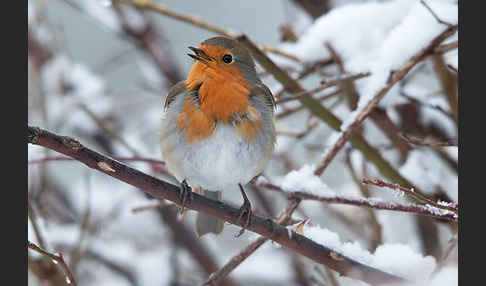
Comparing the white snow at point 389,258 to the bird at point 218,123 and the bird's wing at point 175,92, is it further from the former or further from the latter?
the bird's wing at point 175,92

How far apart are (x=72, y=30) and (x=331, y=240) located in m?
5.93

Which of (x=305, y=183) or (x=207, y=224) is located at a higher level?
(x=207, y=224)

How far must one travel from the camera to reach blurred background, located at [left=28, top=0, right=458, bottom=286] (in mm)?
2389

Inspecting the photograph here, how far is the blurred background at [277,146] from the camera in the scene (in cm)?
239

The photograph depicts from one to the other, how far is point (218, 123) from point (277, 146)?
63cm

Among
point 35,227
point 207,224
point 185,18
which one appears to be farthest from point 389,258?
point 185,18

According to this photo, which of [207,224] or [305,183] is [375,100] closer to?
[305,183]

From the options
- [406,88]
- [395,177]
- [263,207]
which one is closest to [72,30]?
[263,207]

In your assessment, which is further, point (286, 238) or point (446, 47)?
point (446, 47)

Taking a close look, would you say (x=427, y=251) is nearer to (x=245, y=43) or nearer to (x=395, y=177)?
(x=395, y=177)

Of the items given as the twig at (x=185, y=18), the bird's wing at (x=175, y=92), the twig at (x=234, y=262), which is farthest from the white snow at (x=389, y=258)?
the twig at (x=185, y=18)

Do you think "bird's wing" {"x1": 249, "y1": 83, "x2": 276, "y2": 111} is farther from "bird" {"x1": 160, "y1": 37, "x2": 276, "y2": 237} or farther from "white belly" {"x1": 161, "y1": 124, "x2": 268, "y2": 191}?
"white belly" {"x1": 161, "y1": 124, "x2": 268, "y2": 191}

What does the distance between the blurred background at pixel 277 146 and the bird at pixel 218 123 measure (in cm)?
12

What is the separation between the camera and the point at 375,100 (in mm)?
1938
